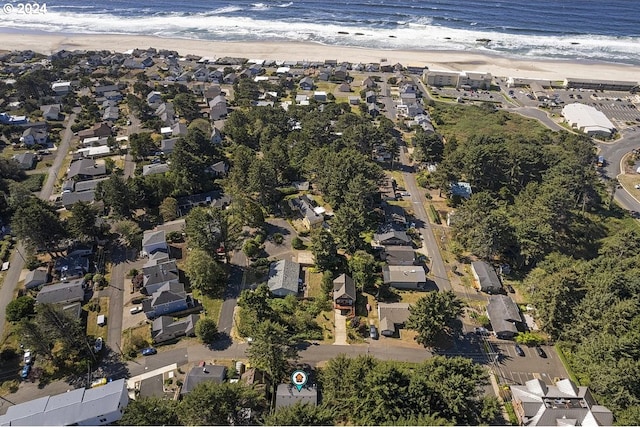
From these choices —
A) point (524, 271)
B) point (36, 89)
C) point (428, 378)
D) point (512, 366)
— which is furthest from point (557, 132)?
point (36, 89)

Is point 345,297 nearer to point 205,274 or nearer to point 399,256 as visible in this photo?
point 399,256

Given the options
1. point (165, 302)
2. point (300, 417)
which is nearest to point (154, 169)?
point (165, 302)

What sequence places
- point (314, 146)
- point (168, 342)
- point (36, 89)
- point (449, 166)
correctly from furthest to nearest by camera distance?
1. point (36, 89)
2. point (314, 146)
3. point (449, 166)
4. point (168, 342)

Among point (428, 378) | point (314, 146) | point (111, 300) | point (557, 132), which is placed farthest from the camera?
point (557, 132)

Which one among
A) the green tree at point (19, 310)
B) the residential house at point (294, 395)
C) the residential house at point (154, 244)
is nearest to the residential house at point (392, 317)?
the residential house at point (294, 395)

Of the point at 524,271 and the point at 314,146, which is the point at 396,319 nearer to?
the point at 524,271

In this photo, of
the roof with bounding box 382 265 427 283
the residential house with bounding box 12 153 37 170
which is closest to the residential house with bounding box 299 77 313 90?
the residential house with bounding box 12 153 37 170

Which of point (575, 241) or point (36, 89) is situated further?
point (36, 89)
